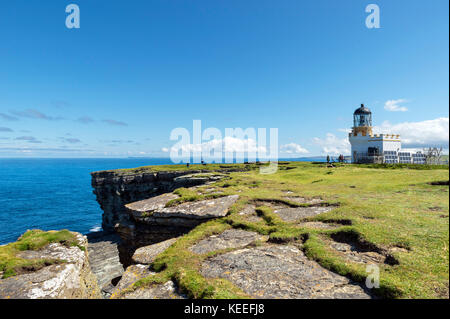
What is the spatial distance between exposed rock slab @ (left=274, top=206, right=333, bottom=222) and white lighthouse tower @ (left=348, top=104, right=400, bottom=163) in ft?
151

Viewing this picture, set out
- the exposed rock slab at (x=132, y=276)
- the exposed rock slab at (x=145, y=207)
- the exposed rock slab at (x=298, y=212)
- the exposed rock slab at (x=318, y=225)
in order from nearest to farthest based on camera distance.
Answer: the exposed rock slab at (x=132, y=276)
the exposed rock slab at (x=318, y=225)
the exposed rock slab at (x=298, y=212)
the exposed rock slab at (x=145, y=207)

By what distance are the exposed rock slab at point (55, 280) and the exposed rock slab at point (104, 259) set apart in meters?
25.4

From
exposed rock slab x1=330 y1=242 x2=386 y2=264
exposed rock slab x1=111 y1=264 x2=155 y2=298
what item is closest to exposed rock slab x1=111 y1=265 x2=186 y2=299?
exposed rock slab x1=111 y1=264 x2=155 y2=298

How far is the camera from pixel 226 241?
8.73 m

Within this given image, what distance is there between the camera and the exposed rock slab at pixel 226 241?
27.1 feet

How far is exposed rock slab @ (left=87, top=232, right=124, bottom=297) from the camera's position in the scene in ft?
123

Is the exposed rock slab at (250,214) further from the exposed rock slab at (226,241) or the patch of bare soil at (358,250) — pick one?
the patch of bare soil at (358,250)

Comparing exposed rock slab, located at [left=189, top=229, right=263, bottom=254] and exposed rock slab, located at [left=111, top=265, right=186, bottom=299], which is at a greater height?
exposed rock slab, located at [left=189, top=229, right=263, bottom=254]

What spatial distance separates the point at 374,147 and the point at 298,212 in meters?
48.3

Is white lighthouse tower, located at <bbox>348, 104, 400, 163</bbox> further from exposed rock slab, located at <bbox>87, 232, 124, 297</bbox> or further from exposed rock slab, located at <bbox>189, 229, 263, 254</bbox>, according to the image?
exposed rock slab, located at <bbox>87, 232, 124, 297</bbox>

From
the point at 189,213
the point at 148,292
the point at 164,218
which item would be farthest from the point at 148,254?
the point at 164,218

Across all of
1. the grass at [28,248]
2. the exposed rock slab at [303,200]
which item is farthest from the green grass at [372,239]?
the grass at [28,248]

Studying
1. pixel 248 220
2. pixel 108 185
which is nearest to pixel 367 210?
pixel 248 220
